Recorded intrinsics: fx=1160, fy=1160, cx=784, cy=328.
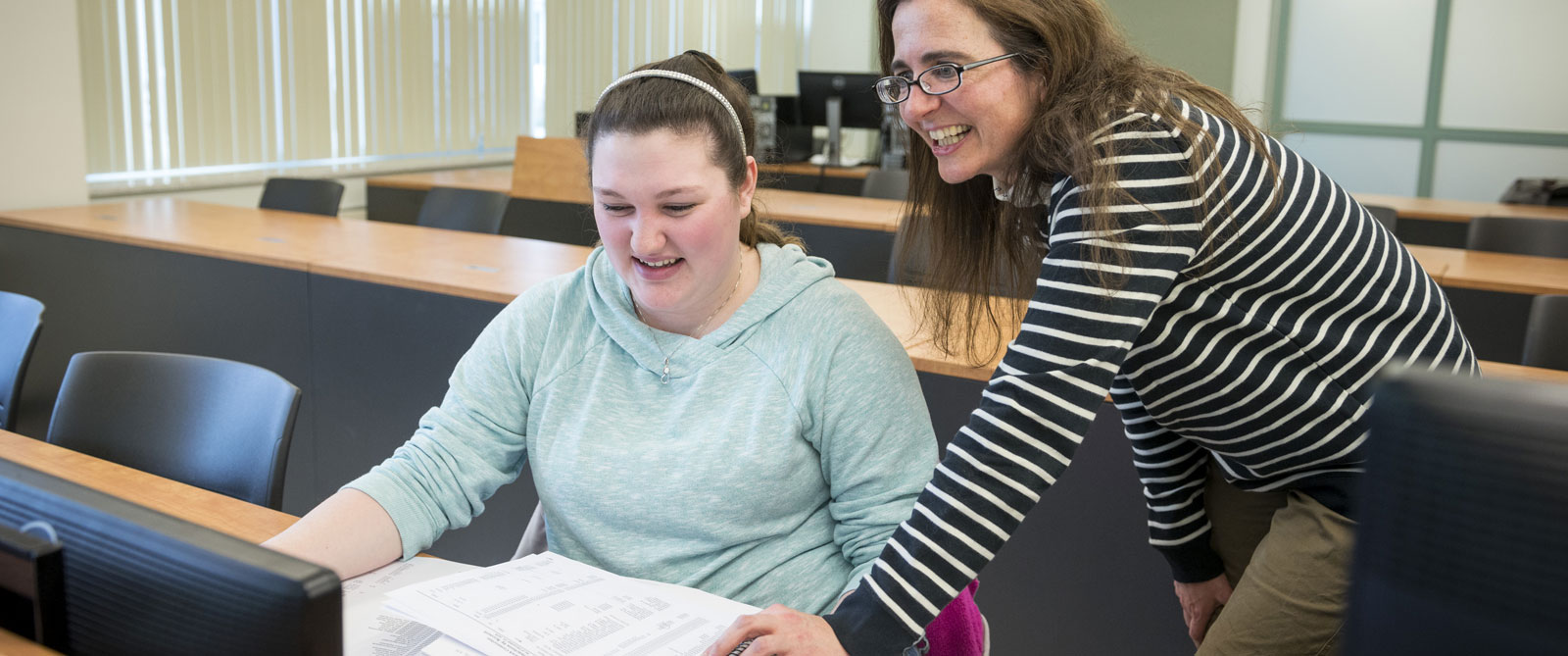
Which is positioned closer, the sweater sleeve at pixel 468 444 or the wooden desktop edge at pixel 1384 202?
the sweater sleeve at pixel 468 444

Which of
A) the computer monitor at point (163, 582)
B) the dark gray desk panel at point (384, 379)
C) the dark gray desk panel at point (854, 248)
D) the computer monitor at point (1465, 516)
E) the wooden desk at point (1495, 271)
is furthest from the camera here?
the dark gray desk panel at point (854, 248)

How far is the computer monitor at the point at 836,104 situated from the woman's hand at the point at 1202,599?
190 inches

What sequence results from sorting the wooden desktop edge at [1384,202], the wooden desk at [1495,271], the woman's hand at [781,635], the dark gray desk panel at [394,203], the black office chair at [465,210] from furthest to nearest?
the dark gray desk panel at [394,203]
the wooden desktop edge at [1384,202]
the black office chair at [465,210]
the wooden desk at [1495,271]
the woman's hand at [781,635]

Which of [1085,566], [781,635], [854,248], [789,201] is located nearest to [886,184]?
[789,201]

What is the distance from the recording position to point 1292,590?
3.48 feet

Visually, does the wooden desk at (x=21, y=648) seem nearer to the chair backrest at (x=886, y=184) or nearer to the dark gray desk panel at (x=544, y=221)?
the dark gray desk panel at (x=544, y=221)

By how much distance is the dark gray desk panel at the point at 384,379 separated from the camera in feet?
7.89

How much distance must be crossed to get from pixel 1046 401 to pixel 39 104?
145 inches

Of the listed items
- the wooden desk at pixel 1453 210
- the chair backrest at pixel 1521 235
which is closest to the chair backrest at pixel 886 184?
the wooden desk at pixel 1453 210

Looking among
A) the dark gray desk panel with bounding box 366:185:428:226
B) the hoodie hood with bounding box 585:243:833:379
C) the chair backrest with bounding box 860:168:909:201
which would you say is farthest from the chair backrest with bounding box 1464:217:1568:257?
the dark gray desk panel with bounding box 366:185:428:226

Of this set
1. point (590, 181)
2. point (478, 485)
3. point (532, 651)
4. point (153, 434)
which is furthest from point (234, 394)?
point (532, 651)

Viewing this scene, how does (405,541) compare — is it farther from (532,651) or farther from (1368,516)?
(1368,516)

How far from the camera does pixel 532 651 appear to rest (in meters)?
0.93

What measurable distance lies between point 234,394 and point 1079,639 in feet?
4.58
